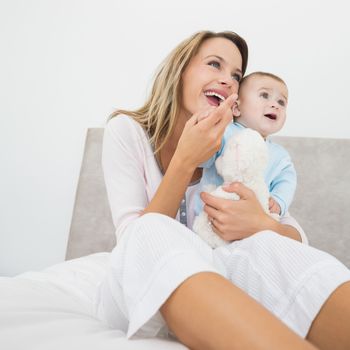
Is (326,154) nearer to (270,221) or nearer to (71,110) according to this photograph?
(270,221)

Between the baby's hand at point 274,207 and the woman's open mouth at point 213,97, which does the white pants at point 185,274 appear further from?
the woman's open mouth at point 213,97

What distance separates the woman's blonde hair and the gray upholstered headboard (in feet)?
2.33

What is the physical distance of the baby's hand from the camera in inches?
39.8

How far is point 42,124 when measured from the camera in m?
2.07

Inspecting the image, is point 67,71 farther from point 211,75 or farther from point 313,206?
point 313,206

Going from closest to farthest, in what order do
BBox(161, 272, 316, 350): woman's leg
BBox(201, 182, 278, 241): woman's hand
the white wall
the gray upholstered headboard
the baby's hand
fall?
BBox(161, 272, 316, 350): woman's leg, BBox(201, 182, 278, 241): woman's hand, the baby's hand, the gray upholstered headboard, the white wall

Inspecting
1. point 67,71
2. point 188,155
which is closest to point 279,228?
point 188,155

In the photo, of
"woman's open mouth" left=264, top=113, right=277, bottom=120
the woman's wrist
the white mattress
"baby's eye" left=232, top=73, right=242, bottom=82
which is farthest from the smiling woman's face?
the white mattress

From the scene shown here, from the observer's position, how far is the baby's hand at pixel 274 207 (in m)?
1.01

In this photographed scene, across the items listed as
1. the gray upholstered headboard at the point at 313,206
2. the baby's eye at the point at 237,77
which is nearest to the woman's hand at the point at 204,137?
the baby's eye at the point at 237,77

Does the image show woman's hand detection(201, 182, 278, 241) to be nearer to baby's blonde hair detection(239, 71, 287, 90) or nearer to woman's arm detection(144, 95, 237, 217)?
woman's arm detection(144, 95, 237, 217)

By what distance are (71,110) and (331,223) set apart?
4.72 ft

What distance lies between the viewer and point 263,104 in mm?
1082

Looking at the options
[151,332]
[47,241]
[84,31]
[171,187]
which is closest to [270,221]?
[171,187]
